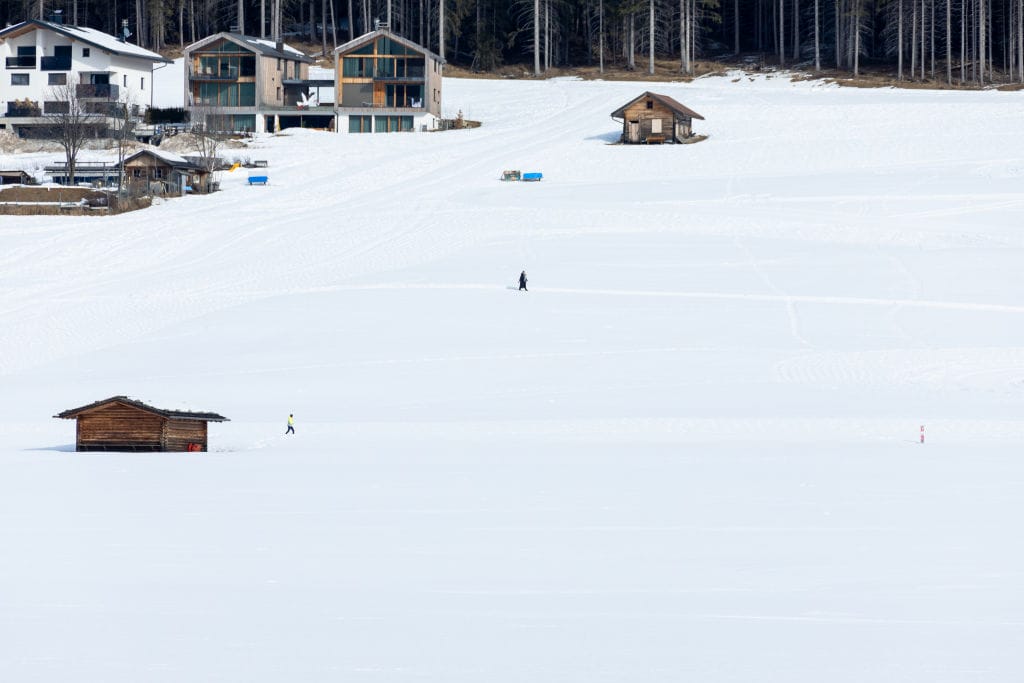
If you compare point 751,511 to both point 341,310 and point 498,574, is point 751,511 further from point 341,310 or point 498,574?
point 341,310

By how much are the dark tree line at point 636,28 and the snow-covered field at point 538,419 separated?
26025 mm

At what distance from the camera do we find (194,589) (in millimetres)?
16297

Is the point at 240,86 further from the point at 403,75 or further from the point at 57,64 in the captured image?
the point at 57,64

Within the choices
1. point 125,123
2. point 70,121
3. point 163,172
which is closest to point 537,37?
point 125,123

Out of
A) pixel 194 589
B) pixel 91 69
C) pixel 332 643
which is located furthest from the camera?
pixel 91 69

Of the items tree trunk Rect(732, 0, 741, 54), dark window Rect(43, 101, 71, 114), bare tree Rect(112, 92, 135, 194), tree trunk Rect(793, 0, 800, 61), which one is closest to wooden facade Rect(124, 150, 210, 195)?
bare tree Rect(112, 92, 135, 194)

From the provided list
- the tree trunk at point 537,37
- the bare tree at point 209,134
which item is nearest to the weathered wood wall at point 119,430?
the bare tree at point 209,134

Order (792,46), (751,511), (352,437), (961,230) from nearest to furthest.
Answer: (751,511)
(352,437)
(961,230)
(792,46)

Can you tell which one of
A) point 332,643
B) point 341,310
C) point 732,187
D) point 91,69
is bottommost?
point 332,643

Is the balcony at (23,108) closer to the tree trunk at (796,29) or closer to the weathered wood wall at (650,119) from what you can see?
the weathered wood wall at (650,119)

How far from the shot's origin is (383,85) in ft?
283

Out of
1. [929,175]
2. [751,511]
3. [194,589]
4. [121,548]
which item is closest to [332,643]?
[194,589]

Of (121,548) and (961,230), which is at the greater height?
(961,230)

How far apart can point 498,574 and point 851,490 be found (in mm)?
8116
